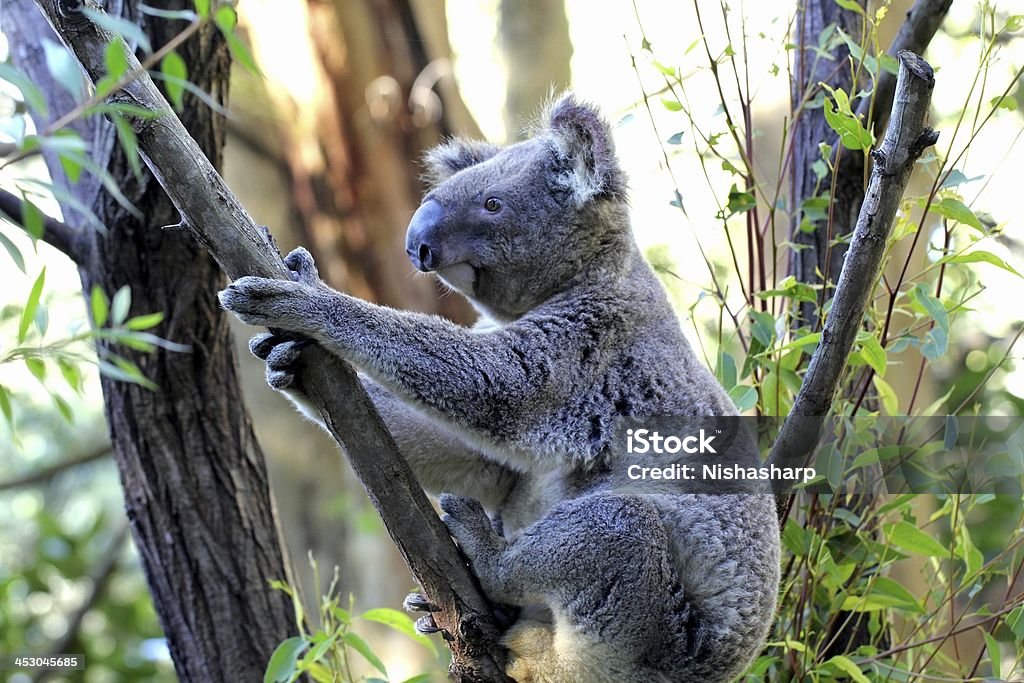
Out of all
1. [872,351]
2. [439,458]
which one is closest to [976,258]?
[872,351]

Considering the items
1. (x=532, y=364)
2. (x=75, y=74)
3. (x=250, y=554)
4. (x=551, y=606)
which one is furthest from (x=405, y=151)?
(x=75, y=74)

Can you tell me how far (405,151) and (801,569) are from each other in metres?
4.69

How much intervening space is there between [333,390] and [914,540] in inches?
72.5

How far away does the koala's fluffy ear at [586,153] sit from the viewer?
10.7 ft

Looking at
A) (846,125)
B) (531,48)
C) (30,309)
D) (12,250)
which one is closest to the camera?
(12,250)

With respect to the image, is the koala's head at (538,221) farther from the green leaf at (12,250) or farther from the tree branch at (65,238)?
the green leaf at (12,250)

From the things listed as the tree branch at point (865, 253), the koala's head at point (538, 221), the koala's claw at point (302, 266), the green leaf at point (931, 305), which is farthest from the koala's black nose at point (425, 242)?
the green leaf at point (931, 305)

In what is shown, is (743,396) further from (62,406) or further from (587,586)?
(62,406)

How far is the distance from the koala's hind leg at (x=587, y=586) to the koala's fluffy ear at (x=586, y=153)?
3.44ft

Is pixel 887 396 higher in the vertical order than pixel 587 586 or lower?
higher

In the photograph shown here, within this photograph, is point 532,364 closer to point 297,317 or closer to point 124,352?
point 297,317

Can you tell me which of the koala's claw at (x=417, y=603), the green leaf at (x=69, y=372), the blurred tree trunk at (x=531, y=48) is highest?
the blurred tree trunk at (x=531, y=48)

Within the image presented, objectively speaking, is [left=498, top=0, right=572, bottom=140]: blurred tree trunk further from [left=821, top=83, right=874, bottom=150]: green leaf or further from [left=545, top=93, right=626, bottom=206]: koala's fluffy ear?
[left=821, top=83, right=874, bottom=150]: green leaf

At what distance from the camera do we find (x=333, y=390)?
251cm
